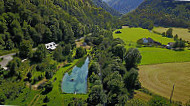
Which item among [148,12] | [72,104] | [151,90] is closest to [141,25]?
[148,12]

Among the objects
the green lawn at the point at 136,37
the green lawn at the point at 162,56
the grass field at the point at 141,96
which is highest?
the green lawn at the point at 136,37

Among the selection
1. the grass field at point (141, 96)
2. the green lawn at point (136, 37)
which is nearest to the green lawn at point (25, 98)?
the grass field at point (141, 96)

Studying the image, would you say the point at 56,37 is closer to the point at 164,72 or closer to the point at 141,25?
the point at 164,72

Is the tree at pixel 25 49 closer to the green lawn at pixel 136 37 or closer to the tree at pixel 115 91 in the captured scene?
the tree at pixel 115 91

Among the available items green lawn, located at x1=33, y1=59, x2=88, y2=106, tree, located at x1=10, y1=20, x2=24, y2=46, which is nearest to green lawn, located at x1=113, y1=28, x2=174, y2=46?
green lawn, located at x1=33, y1=59, x2=88, y2=106

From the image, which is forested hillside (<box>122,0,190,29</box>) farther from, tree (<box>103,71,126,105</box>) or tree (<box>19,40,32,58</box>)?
tree (<box>19,40,32,58</box>)

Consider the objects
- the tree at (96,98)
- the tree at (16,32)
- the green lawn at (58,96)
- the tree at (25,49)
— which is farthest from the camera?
the tree at (16,32)

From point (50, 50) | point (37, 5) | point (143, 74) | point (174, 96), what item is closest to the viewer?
point (174, 96)
